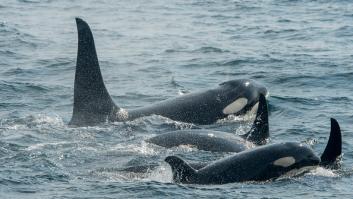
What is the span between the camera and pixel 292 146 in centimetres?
1284

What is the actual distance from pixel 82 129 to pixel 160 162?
2825 millimetres

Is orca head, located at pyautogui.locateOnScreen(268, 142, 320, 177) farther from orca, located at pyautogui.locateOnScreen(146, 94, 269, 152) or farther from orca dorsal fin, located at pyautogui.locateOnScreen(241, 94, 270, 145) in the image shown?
orca dorsal fin, located at pyautogui.locateOnScreen(241, 94, 270, 145)

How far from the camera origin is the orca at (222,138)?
14469 mm

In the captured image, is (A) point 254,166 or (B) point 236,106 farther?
(B) point 236,106

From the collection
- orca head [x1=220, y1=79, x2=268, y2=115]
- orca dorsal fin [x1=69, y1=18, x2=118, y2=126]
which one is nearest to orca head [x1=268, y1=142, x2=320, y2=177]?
orca head [x1=220, y1=79, x2=268, y2=115]

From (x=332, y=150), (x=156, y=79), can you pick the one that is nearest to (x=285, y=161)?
(x=332, y=150)

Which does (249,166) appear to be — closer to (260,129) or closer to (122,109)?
(260,129)

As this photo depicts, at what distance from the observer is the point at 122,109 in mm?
16984

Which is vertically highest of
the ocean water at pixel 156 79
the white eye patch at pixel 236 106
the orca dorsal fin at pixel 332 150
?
the orca dorsal fin at pixel 332 150

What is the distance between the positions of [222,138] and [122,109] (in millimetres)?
2981

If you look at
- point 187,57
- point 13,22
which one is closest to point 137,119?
point 187,57

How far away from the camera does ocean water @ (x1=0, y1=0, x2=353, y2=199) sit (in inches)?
499

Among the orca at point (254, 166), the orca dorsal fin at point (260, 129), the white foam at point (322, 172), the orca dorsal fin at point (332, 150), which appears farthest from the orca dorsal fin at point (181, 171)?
the orca dorsal fin at point (260, 129)

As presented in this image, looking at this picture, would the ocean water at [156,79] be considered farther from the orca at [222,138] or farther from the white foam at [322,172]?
the orca at [222,138]
